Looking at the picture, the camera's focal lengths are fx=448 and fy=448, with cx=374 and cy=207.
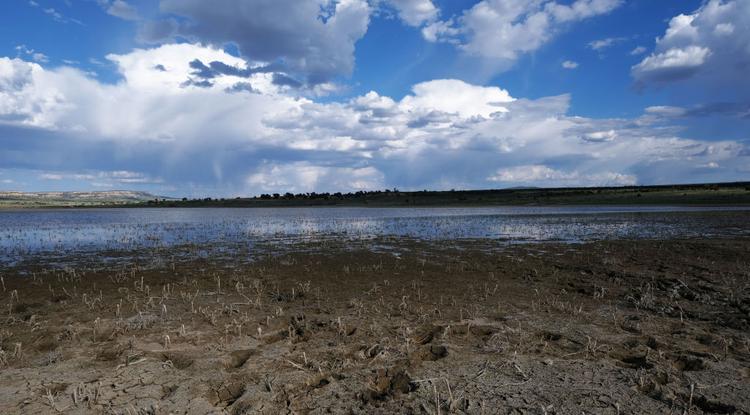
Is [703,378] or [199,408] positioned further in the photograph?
[703,378]

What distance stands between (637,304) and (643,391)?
5.12 metres

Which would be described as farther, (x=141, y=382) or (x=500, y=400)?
(x=141, y=382)

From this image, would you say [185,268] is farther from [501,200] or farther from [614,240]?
[501,200]

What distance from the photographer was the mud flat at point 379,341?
5.92 metres

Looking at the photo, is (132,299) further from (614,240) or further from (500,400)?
(614,240)

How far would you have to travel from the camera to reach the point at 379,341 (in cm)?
802

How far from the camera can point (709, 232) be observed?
2742 cm

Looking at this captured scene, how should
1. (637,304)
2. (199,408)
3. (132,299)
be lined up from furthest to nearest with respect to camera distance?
1. (132,299)
2. (637,304)
3. (199,408)

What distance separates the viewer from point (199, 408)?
19.0ft

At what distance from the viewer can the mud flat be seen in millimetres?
5918

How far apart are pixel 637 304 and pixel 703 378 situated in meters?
4.32

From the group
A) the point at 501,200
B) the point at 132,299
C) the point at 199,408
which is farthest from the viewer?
the point at 501,200

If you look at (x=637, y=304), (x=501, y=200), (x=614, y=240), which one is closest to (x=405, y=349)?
(x=637, y=304)

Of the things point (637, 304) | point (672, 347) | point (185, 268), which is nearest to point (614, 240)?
point (637, 304)
